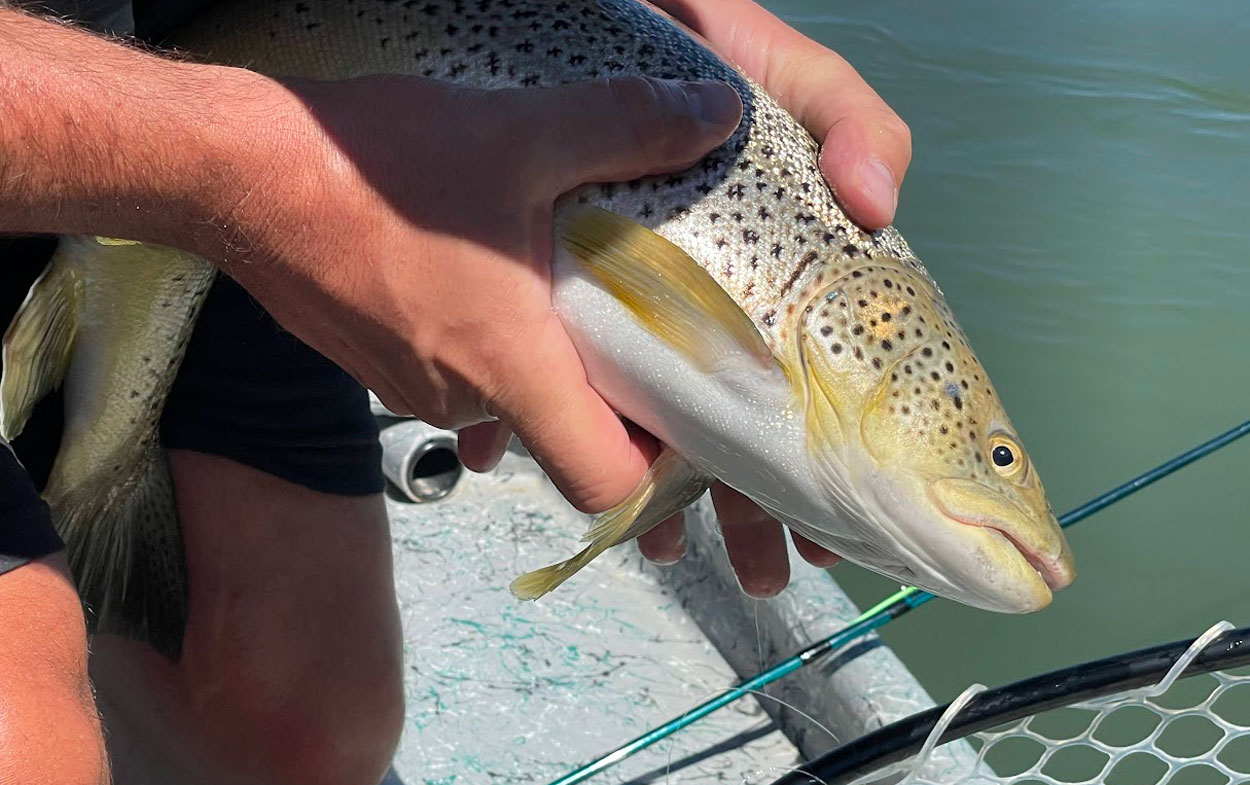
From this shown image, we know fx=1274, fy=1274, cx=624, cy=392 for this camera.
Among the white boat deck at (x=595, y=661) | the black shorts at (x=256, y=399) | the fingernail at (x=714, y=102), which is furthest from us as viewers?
the white boat deck at (x=595, y=661)

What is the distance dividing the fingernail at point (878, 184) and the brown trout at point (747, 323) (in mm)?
53

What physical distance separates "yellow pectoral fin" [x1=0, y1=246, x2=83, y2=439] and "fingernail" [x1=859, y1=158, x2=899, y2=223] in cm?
116

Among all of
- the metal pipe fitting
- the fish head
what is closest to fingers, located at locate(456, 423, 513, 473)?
the fish head

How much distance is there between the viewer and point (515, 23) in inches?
69.2

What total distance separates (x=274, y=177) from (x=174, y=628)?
3.75ft

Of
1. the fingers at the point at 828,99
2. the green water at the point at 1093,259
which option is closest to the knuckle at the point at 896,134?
the fingers at the point at 828,99

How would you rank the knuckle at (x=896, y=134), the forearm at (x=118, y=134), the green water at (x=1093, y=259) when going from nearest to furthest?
1. the forearm at (x=118, y=134)
2. the knuckle at (x=896, y=134)
3. the green water at (x=1093, y=259)

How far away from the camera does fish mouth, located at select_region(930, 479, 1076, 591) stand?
5.52 feet

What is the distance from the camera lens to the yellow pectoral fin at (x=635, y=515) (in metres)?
1.66

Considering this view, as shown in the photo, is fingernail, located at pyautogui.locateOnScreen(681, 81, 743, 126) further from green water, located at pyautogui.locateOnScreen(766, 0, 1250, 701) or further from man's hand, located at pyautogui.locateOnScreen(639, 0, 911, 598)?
green water, located at pyautogui.locateOnScreen(766, 0, 1250, 701)

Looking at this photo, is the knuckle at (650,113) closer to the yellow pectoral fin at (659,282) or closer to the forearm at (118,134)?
the yellow pectoral fin at (659,282)

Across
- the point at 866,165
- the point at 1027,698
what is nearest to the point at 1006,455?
the point at 1027,698

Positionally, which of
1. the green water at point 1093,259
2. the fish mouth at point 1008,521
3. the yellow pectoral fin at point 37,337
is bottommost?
the green water at point 1093,259

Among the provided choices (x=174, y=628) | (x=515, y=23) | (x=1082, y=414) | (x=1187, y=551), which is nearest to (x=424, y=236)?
(x=515, y=23)
